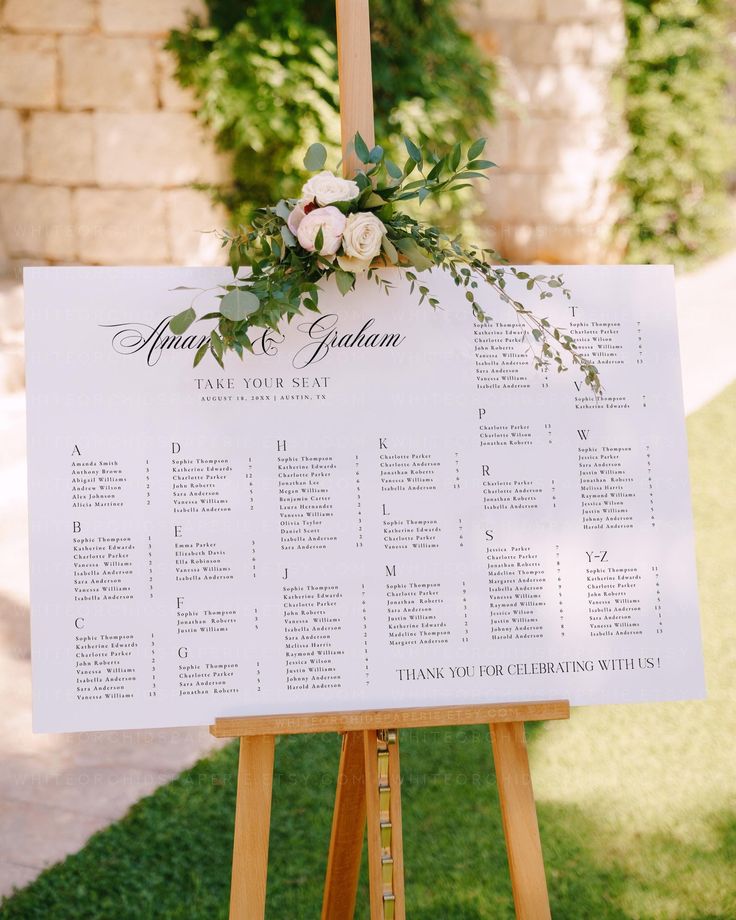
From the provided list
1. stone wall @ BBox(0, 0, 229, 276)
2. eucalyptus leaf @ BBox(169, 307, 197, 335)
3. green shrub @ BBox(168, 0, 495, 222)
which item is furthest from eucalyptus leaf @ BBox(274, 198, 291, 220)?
stone wall @ BBox(0, 0, 229, 276)

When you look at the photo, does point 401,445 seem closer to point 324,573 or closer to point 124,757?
point 324,573

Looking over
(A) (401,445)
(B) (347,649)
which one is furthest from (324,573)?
(A) (401,445)

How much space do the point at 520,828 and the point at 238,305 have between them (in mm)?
947

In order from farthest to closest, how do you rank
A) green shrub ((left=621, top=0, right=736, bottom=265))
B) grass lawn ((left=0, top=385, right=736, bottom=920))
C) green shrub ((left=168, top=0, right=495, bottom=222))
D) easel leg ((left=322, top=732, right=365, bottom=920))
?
1. green shrub ((left=621, top=0, right=736, bottom=265))
2. green shrub ((left=168, top=0, right=495, bottom=222))
3. grass lawn ((left=0, top=385, right=736, bottom=920))
4. easel leg ((left=322, top=732, right=365, bottom=920))

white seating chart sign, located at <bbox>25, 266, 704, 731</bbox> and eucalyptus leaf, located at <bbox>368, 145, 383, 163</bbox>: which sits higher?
eucalyptus leaf, located at <bbox>368, 145, 383, 163</bbox>

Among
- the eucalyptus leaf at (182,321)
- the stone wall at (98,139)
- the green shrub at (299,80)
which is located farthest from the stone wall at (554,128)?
the eucalyptus leaf at (182,321)

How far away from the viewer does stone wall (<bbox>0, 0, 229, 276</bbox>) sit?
5320mm

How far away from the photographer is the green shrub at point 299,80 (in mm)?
5066

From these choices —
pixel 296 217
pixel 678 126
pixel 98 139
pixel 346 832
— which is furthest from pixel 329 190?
pixel 678 126

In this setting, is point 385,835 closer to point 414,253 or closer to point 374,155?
point 414,253

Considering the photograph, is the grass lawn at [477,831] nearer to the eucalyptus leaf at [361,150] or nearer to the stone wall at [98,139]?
the eucalyptus leaf at [361,150]

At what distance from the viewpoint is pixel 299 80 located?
5059 mm

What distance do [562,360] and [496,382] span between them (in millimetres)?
123

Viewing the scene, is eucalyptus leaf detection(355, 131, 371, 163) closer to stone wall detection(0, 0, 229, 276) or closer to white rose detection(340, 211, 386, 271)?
white rose detection(340, 211, 386, 271)
